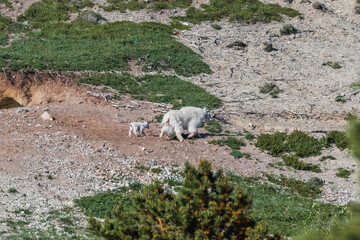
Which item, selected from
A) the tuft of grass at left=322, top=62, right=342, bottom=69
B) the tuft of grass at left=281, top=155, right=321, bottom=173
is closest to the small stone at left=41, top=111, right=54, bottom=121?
the tuft of grass at left=281, top=155, right=321, bottom=173

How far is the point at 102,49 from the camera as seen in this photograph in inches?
1117

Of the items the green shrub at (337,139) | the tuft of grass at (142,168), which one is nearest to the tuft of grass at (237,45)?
the green shrub at (337,139)

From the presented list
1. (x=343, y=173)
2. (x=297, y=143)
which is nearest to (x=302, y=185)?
(x=343, y=173)

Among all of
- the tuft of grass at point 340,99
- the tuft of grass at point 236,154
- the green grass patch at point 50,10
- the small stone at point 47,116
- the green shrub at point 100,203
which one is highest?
the green shrub at point 100,203

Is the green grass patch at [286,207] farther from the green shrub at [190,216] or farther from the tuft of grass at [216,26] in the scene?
the tuft of grass at [216,26]

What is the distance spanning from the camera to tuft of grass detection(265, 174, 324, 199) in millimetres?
17312

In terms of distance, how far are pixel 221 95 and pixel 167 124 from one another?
21.8ft

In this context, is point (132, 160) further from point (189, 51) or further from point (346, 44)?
point (346, 44)

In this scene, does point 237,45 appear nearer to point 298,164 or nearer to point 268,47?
point 268,47

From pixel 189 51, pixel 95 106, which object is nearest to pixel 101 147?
pixel 95 106

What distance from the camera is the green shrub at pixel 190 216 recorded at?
9531mm

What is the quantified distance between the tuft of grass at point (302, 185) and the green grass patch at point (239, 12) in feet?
56.2

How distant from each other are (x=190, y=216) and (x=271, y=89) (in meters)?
17.1

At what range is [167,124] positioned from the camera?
61.8 ft
